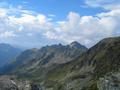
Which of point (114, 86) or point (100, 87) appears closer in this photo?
point (114, 86)

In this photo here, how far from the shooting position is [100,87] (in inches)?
5541

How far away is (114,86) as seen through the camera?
425 feet

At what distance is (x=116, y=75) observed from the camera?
13450cm

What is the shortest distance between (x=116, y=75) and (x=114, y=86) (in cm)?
663

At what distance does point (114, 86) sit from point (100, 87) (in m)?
12.1

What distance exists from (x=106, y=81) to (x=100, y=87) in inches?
348

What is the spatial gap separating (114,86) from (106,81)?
467cm

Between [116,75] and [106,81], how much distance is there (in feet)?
17.9

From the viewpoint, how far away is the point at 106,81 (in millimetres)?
132875

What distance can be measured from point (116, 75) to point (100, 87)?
10694mm
